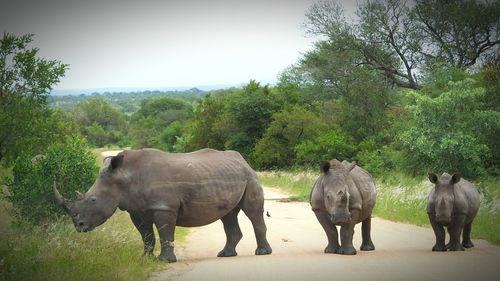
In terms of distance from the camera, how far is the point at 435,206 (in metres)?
14.0

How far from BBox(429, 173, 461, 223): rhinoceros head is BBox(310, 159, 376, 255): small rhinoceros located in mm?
1271

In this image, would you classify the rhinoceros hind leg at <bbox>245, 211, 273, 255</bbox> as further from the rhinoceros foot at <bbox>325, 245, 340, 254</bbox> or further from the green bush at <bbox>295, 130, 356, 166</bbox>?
the green bush at <bbox>295, 130, 356, 166</bbox>

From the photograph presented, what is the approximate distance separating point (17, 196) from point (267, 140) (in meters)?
28.9

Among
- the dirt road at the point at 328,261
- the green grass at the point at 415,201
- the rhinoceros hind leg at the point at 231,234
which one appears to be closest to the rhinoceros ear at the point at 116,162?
the dirt road at the point at 328,261

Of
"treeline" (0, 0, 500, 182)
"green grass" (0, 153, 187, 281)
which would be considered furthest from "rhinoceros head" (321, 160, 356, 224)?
"treeline" (0, 0, 500, 182)

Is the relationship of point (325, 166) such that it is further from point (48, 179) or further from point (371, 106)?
point (371, 106)

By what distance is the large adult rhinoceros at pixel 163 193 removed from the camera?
40.5 feet

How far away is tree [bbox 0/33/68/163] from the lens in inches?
973

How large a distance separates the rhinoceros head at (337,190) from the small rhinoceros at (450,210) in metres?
1.82

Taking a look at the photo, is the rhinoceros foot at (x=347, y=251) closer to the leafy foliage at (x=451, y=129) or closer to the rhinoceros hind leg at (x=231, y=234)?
the rhinoceros hind leg at (x=231, y=234)

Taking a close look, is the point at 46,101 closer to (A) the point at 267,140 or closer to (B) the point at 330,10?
(A) the point at 267,140

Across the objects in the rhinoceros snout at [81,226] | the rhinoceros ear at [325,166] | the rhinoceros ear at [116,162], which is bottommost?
the rhinoceros snout at [81,226]

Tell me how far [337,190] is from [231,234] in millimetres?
2313

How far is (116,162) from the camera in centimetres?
1259
